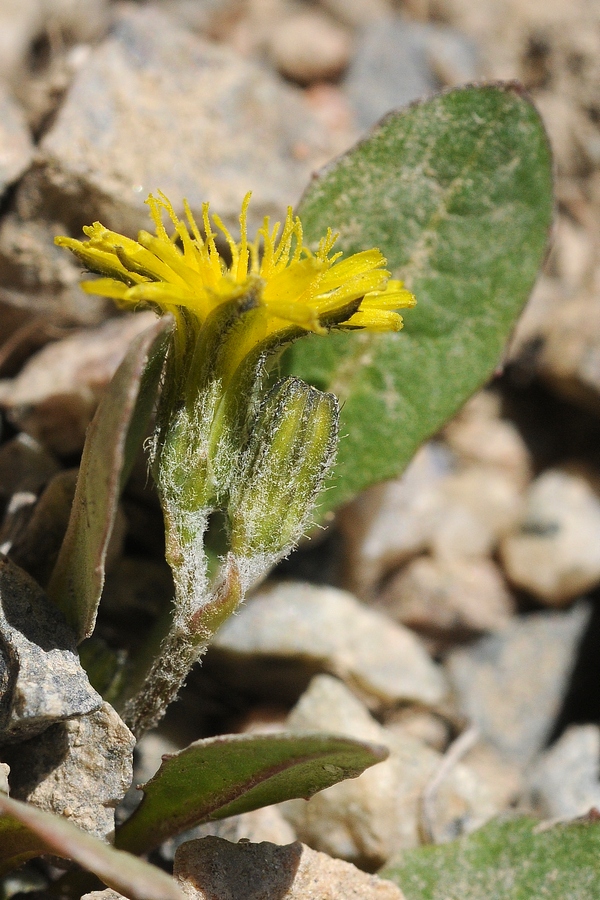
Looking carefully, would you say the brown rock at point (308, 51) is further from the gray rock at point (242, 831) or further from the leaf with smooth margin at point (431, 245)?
the gray rock at point (242, 831)

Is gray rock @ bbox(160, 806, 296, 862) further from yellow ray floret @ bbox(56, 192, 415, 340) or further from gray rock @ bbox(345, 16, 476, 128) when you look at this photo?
gray rock @ bbox(345, 16, 476, 128)

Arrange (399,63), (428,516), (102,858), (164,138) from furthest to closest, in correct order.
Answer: (399,63) → (428,516) → (164,138) → (102,858)

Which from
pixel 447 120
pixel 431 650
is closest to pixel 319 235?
pixel 447 120

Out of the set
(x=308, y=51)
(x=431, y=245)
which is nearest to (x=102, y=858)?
(x=431, y=245)

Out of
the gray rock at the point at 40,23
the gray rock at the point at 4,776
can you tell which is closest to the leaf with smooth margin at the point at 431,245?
the gray rock at the point at 4,776

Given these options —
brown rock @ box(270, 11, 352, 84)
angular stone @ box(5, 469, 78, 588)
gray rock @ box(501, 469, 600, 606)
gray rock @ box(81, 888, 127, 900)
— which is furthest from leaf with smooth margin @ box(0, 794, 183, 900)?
brown rock @ box(270, 11, 352, 84)

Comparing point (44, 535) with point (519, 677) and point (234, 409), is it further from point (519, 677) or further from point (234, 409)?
point (519, 677)
